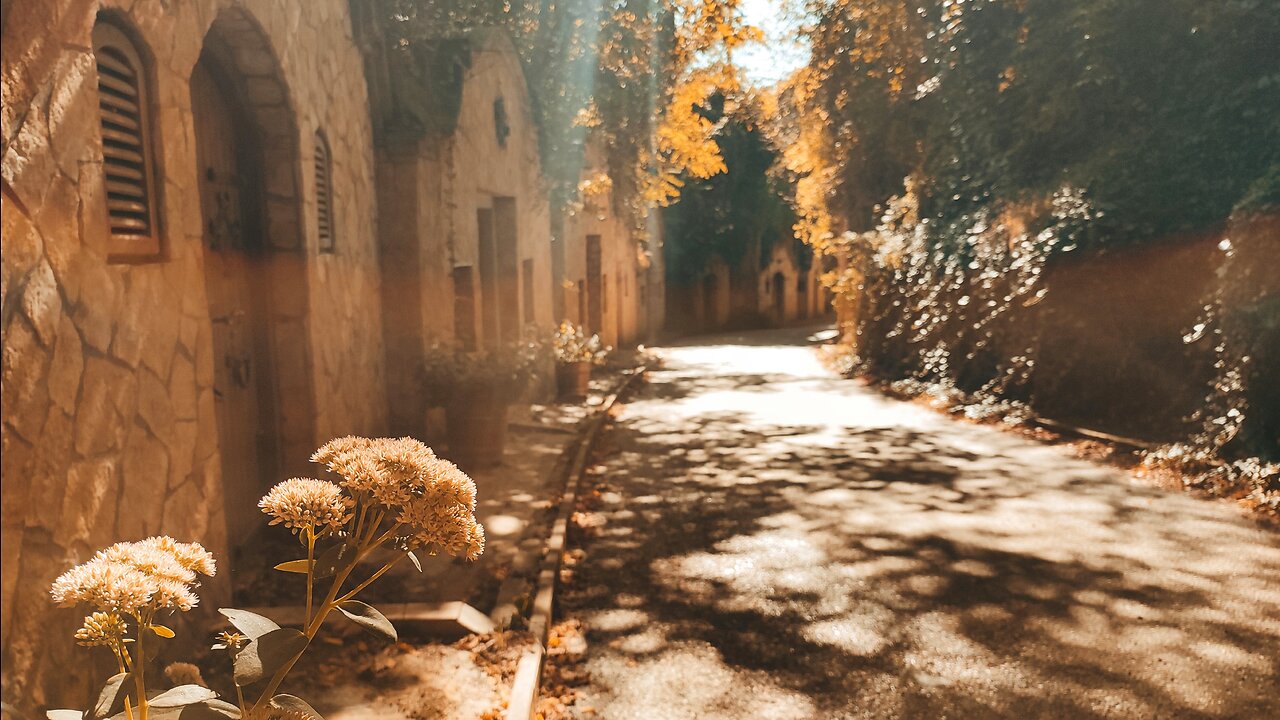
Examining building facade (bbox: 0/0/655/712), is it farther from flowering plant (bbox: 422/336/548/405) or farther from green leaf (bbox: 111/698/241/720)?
green leaf (bbox: 111/698/241/720)

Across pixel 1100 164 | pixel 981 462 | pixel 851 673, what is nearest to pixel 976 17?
pixel 1100 164

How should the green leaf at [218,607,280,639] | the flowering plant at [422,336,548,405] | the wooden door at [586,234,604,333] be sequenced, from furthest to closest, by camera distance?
the wooden door at [586,234,604,333]
the flowering plant at [422,336,548,405]
the green leaf at [218,607,280,639]

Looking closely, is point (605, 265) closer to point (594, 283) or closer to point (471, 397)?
point (594, 283)

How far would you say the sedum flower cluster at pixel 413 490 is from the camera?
7.80ft

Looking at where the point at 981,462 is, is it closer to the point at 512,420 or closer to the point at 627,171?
the point at 512,420

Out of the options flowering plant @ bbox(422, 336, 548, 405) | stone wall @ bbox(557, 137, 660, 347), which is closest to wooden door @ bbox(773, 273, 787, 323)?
stone wall @ bbox(557, 137, 660, 347)

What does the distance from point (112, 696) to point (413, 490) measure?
796 millimetres

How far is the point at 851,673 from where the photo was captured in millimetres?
4754

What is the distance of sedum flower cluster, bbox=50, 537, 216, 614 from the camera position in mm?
2004

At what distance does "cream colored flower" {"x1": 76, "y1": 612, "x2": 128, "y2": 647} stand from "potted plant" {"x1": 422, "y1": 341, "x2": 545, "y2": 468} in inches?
289

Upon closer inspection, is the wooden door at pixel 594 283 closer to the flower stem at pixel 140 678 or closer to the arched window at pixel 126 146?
the arched window at pixel 126 146

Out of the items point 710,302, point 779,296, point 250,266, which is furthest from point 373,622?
point 779,296

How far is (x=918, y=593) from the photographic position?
587cm

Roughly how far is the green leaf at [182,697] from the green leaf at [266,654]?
80mm
